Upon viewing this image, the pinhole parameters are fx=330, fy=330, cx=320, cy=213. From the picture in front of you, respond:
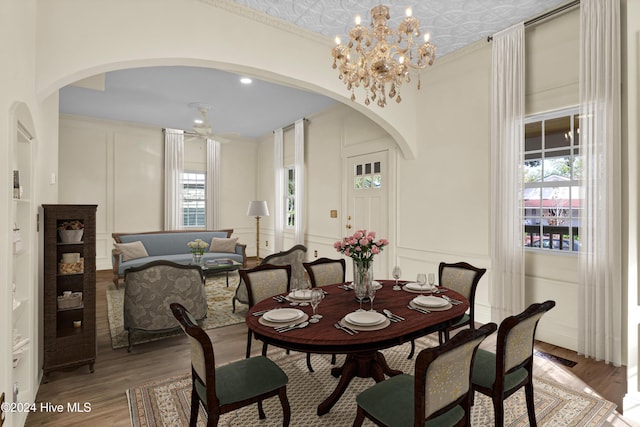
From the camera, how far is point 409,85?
469cm

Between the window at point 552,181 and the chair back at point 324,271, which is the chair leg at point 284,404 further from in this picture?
the window at point 552,181

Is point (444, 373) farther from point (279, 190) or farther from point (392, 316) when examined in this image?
point (279, 190)

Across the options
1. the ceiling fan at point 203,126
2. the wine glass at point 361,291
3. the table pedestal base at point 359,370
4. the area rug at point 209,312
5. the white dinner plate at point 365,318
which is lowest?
the area rug at point 209,312

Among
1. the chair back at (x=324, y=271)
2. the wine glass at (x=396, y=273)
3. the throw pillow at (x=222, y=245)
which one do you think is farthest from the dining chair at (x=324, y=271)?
the throw pillow at (x=222, y=245)

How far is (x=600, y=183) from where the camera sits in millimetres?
2939

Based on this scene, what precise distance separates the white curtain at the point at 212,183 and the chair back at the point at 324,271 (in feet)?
19.3

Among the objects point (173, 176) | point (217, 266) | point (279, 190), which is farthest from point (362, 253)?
point (173, 176)

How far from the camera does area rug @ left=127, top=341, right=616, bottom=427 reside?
Answer: 2146 millimetres

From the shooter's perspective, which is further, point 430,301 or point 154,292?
point 154,292

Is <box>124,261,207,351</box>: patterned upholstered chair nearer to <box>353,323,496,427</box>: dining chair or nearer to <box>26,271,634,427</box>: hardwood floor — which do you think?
<box>26,271,634,427</box>: hardwood floor

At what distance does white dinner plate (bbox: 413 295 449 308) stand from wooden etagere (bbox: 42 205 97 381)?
2677 millimetres

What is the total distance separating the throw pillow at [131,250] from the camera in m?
5.82

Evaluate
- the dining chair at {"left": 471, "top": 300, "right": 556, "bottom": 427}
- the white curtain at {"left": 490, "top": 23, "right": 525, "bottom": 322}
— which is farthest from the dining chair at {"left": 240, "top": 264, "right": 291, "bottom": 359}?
the white curtain at {"left": 490, "top": 23, "right": 525, "bottom": 322}

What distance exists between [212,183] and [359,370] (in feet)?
23.1
